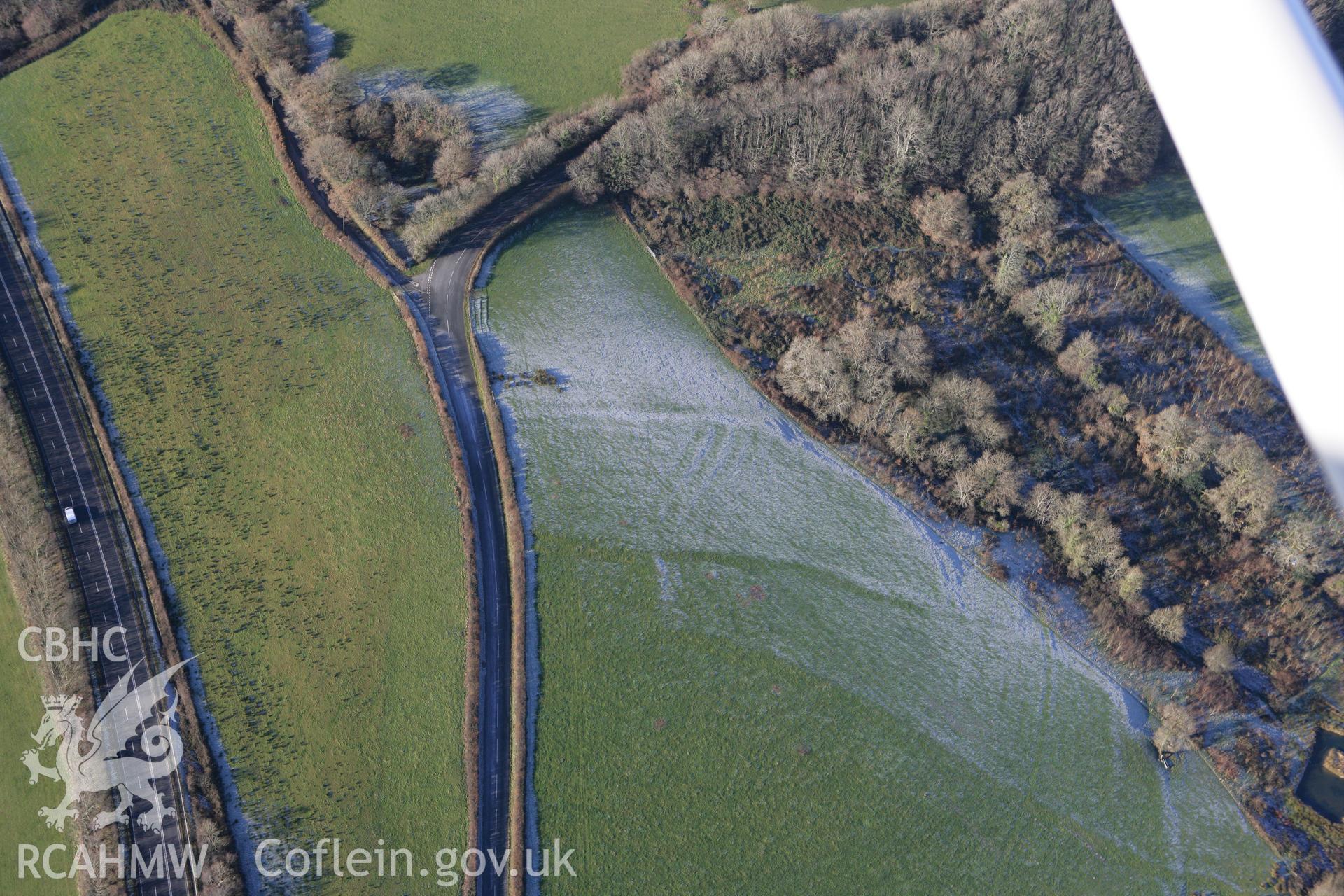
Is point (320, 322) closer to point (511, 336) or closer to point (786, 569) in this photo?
point (511, 336)

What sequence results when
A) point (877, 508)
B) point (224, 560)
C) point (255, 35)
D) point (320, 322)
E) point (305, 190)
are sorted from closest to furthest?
point (224, 560)
point (877, 508)
point (320, 322)
point (305, 190)
point (255, 35)

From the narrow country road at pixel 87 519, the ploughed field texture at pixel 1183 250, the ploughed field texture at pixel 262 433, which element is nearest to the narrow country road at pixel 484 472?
the ploughed field texture at pixel 262 433

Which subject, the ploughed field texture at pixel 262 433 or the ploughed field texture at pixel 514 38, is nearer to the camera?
the ploughed field texture at pixel 262 433

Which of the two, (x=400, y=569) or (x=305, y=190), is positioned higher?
(x=305, y=190)

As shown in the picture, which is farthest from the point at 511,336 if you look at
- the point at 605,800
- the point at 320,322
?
the point at 605,800

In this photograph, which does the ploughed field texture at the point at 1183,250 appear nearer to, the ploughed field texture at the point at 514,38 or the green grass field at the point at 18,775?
the ploughed field texture at the point at 514,38

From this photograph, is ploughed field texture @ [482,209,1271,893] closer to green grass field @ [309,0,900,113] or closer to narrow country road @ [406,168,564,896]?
narrow country road @ [406,168,564,896]

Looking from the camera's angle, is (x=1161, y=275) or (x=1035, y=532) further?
(x=1161, y=275)
